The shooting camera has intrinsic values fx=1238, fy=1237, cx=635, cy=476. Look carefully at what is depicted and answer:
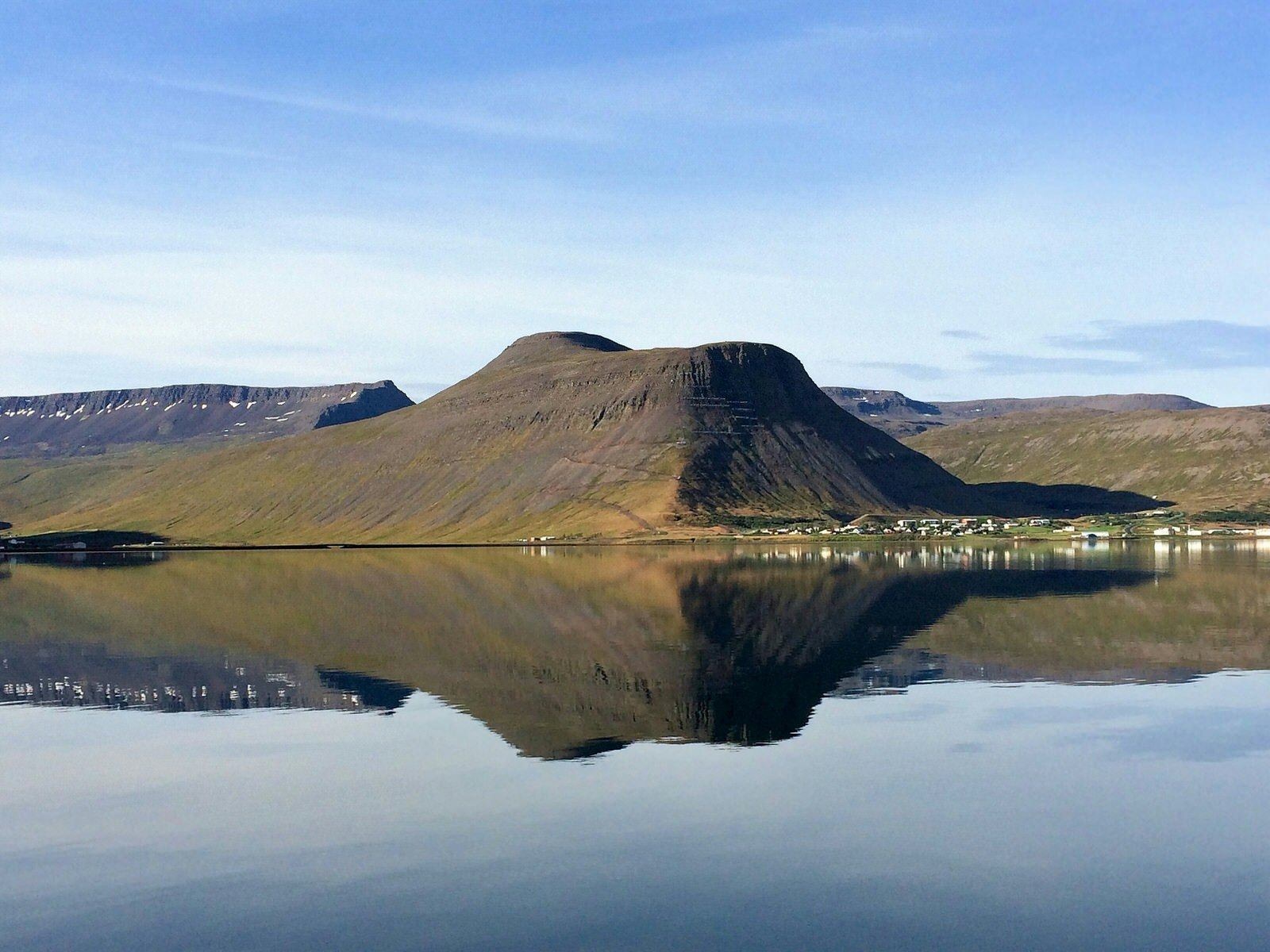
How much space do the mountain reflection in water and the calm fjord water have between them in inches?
18.3

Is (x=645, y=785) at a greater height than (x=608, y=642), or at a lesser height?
lesser

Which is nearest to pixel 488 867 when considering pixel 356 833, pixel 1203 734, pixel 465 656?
pixel 356 833

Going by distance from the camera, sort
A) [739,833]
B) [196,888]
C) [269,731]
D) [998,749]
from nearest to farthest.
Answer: [196,888]
[739,833]
[998,749]
[269,731]

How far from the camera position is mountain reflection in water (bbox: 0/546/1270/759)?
2218 inches

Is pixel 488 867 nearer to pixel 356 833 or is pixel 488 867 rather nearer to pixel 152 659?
pixel 356 833

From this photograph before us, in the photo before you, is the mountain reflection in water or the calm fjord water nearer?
the calm fjord water

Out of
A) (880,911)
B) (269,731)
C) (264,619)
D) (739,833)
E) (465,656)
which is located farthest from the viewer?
(264,619)

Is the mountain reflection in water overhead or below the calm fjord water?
overhead

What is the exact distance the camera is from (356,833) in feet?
114

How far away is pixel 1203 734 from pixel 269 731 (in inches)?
1440

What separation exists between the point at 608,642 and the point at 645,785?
37.7 m

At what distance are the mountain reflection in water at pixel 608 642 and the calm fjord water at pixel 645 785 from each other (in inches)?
18.3

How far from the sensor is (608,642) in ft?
252

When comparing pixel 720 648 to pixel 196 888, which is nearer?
pixel 196 888
